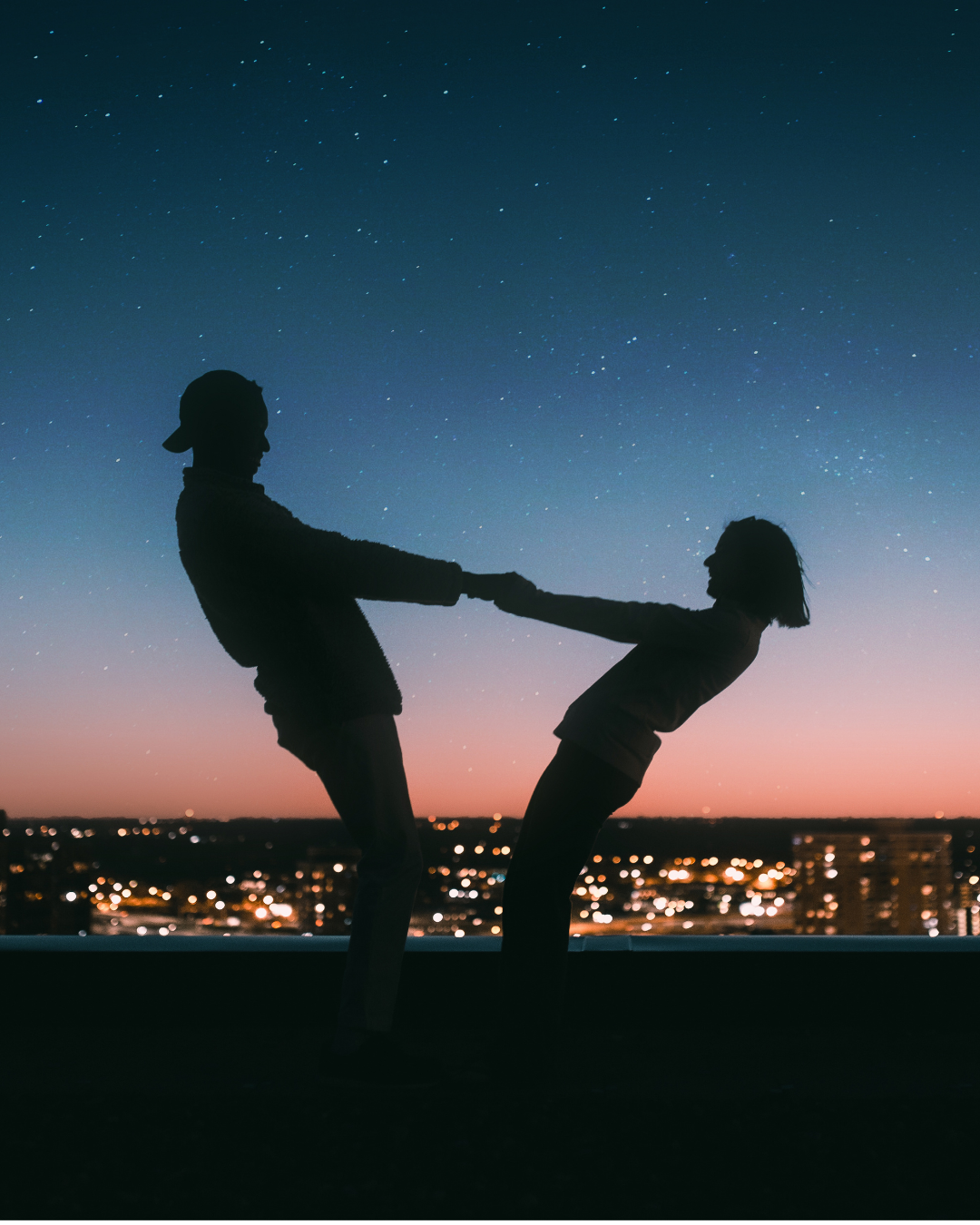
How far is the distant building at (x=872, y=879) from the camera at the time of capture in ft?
40.6

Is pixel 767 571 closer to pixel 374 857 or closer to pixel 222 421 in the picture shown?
pixel 374 857

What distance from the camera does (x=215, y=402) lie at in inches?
81.3

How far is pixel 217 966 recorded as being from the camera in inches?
98.5

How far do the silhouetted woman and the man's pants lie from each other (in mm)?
268

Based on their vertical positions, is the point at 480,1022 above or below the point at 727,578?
below

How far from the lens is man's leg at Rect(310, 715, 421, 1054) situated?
1852 millimetres

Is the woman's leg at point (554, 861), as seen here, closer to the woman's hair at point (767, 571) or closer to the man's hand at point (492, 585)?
the man's hand at point (492, 585)

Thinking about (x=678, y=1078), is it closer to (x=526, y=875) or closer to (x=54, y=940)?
(x=526, y=875)

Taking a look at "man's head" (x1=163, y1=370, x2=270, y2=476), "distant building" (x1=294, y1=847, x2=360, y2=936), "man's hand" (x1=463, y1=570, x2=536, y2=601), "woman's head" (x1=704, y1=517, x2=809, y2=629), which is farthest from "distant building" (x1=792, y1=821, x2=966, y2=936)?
"man's head" (x1=163, y1=370, x2=270, y2=476)

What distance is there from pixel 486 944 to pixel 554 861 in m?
0.69

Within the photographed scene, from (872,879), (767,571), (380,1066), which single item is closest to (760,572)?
(767,571)

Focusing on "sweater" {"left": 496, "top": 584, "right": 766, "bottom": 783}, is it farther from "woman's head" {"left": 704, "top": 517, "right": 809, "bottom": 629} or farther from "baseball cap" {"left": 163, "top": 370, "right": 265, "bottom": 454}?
"baseball cap" {"left": 163, "top": 370, "right": 265, "bottom": 454}

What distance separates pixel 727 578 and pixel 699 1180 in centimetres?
133

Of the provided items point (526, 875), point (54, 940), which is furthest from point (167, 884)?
point (526, 875)
